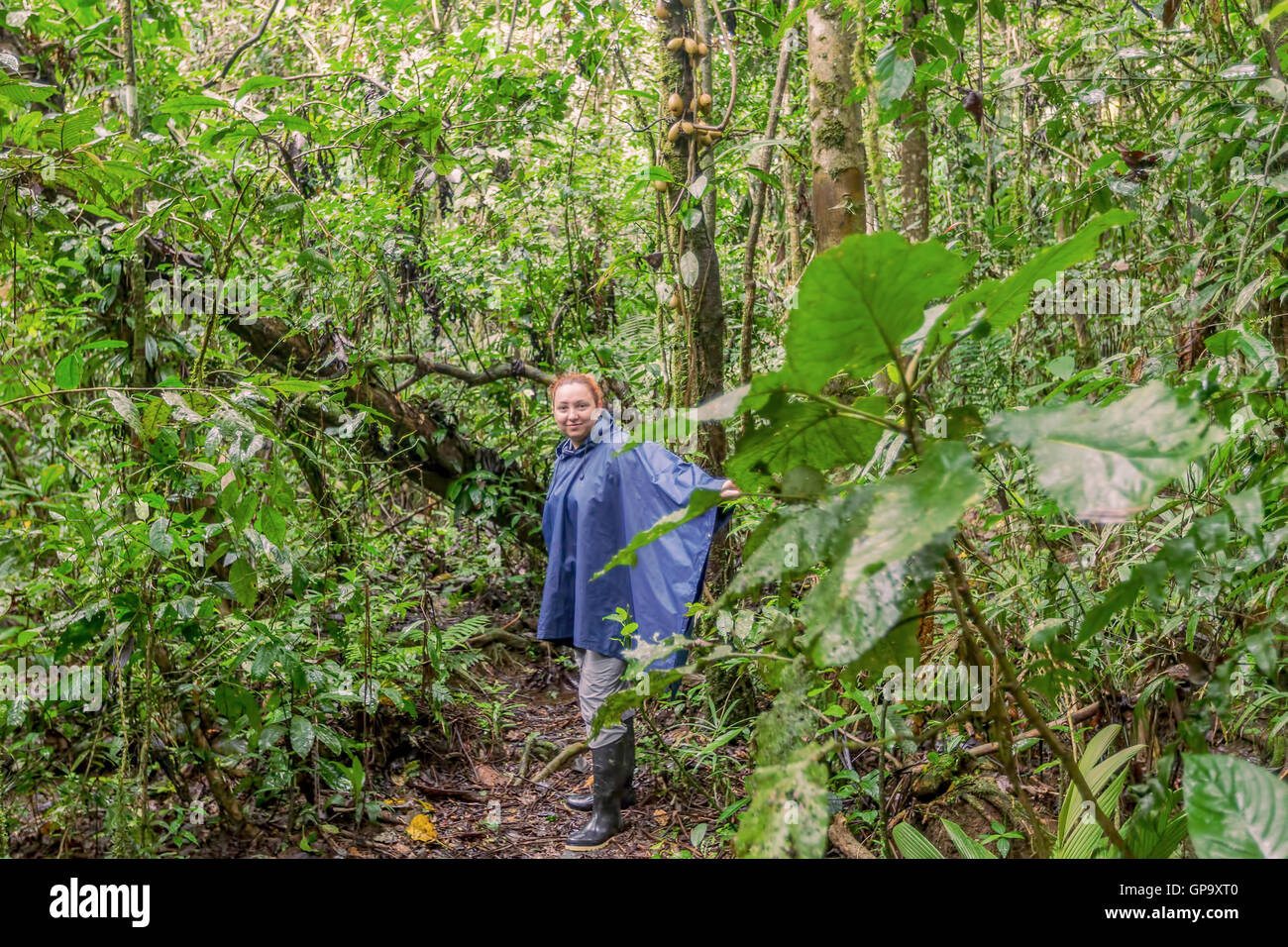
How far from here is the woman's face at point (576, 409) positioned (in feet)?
11.8

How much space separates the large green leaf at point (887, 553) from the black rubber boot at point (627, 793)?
2.62 metres

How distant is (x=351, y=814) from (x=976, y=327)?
3160mm

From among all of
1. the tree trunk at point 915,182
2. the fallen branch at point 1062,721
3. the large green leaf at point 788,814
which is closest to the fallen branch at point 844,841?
the fallen branch at point 1062,721

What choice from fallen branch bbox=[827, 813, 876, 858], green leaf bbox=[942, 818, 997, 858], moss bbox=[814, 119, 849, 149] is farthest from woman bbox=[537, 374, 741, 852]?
moss bbox=[814, 119, 849, 149]

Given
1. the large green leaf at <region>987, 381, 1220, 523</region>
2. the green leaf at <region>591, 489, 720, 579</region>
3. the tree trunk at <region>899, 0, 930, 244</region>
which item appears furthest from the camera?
the tree trunk at <region>899, 0, 930, 244</region>

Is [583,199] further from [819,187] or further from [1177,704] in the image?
[1177,704]

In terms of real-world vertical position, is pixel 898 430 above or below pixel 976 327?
below

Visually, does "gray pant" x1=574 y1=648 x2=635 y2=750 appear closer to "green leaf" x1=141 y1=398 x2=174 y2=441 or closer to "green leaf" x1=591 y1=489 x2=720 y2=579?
"green leaf" x1=141 y1=398 x2=174 y2=441

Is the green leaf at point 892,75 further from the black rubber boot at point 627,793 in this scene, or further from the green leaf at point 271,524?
the black rubber boot at point 627,793

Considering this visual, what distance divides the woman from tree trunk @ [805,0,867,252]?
40.1 inches

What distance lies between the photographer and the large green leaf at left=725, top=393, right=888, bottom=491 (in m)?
1.18

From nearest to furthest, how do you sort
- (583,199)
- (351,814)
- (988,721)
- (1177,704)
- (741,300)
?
(988,721), (1177,704), (351,814), (741,300), (583,199)

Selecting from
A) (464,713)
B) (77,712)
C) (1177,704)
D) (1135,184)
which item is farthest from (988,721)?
(464,713)

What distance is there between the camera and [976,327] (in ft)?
3.66
